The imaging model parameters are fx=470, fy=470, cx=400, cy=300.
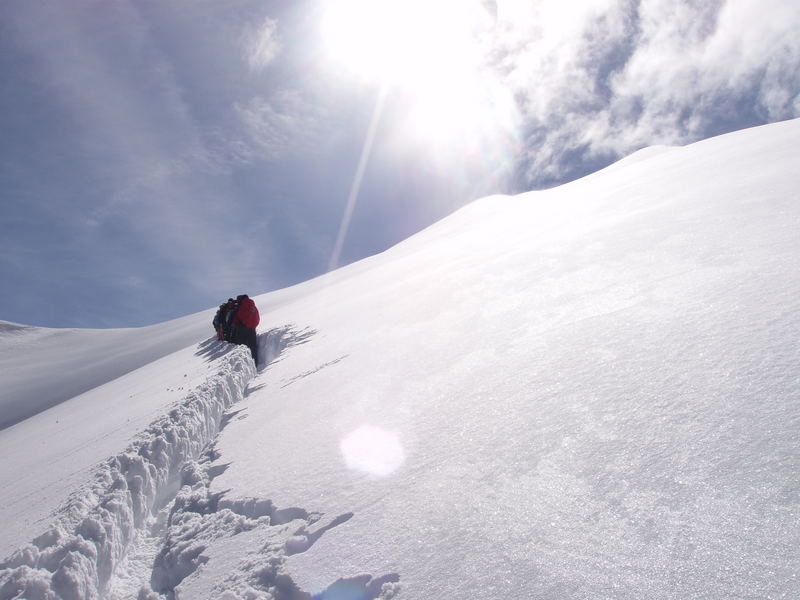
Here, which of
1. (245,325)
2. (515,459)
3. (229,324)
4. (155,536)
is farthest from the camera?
(229,324)

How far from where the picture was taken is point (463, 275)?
7254mm

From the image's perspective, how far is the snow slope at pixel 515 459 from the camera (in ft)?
5.05

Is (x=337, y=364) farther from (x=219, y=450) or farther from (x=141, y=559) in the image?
(x=141, y=559)

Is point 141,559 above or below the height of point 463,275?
below

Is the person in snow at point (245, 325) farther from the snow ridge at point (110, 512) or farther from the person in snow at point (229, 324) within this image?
the snow ridge at point (110, 512)

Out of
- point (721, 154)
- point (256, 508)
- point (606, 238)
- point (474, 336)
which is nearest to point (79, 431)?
point (256, 508)

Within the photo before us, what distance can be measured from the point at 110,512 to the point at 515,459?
9.16 feet

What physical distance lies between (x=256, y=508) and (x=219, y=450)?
4.59 feet

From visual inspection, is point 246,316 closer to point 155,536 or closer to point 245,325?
point 245,325

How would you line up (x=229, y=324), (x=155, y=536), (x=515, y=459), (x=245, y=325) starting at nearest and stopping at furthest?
(x=515, y=459) < (x=155, y=536) < (x=245, y=325) < (x=229, y=324)

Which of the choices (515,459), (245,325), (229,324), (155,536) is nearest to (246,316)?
(245,325)

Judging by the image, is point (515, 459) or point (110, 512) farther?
point (110, 512)

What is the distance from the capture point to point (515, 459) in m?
2.16

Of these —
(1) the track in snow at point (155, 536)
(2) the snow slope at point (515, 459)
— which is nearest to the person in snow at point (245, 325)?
(2) the snow slope at point (515, 459)
